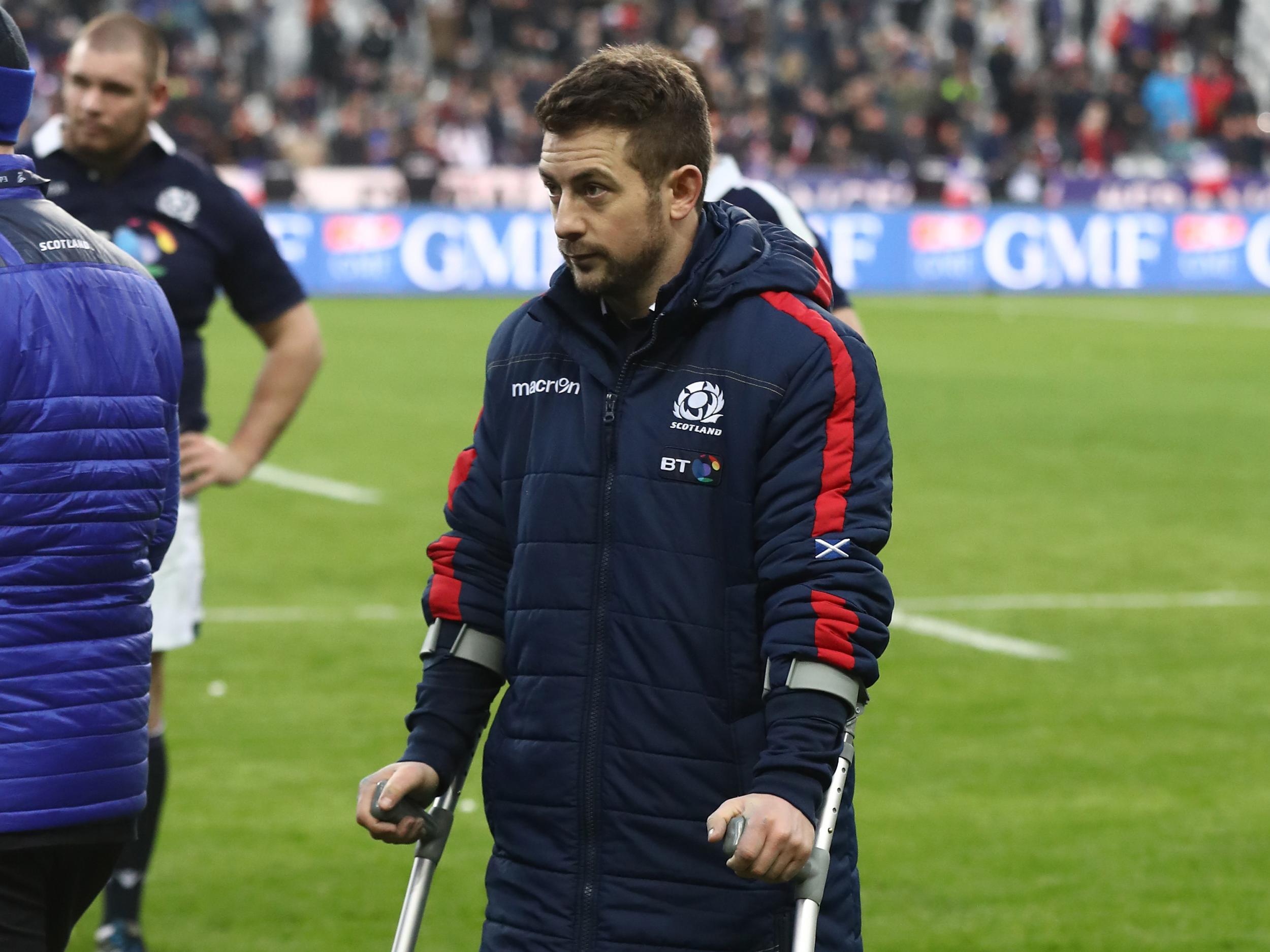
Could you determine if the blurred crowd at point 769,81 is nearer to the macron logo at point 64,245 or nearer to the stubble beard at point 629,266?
the macron logo at point 64,245

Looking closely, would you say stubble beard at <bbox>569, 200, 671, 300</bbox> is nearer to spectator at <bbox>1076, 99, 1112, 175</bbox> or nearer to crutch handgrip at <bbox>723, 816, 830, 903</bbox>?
crutch handgrip at <bbox>723, 816, 830, 903</bbox>

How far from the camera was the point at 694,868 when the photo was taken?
3426 millimetres

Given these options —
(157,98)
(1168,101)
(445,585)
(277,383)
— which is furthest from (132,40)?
(1168,101)

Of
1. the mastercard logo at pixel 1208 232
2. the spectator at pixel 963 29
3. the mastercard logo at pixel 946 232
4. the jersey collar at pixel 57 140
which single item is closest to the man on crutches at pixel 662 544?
the jersey collar at pixel 57 140

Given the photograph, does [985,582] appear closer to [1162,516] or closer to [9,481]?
[1162,516]

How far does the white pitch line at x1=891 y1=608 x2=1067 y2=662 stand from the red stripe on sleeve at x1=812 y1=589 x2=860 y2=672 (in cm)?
645

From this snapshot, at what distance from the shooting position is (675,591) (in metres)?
3.42

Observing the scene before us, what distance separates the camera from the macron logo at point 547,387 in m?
3.53

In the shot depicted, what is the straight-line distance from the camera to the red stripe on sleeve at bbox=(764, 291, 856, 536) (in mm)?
3330

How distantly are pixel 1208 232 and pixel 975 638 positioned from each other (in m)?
21.2

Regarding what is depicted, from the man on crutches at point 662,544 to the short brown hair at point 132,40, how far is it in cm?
263

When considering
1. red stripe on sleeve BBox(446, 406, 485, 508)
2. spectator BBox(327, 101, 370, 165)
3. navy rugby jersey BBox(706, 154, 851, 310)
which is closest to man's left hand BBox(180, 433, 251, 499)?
navy rugby jersey BBox(706, 154, 851, 310)

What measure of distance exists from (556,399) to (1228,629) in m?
7.27

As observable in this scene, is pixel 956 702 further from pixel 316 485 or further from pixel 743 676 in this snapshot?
pixel 316 485
